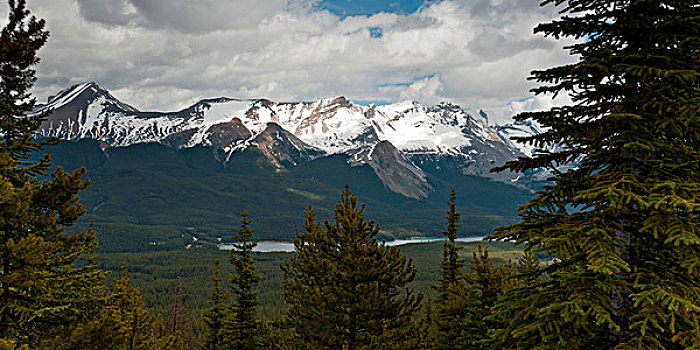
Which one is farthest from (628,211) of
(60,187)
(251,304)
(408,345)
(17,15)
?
(251,304)

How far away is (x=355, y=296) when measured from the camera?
19359mm

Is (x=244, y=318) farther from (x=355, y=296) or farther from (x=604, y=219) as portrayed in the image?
(x=604, y=219)

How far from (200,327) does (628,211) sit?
12254cm

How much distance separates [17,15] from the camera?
54.4 ft

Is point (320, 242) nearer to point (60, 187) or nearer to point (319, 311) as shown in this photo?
point (319, 311)

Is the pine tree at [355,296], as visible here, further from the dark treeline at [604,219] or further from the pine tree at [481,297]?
the dark treeline at [604,219]

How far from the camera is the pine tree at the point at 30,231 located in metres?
12.9

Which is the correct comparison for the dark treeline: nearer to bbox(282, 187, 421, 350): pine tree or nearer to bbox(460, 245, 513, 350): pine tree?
bbox(282, 187, 421, 350): pine tree

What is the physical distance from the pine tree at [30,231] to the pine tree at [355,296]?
28.6 feet

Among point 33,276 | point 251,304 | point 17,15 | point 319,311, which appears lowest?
point 251,304

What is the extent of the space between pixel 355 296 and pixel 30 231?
40.0 feet

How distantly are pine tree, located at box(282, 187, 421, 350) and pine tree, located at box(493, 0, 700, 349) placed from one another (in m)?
9.91

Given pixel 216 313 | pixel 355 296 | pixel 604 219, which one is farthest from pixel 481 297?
pixel 216 313

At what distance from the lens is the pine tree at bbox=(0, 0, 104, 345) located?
12859mm
